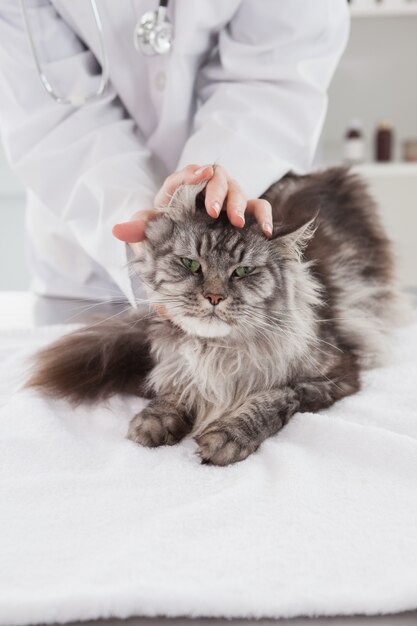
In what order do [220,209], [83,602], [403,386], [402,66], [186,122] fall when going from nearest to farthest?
[83,602] < [220,209] < [403,386] < [186,122] < [402,66]

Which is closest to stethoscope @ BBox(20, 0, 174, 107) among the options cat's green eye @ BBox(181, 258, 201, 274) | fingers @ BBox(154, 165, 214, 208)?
fingers @ BBox(154, 165, 214, 208)

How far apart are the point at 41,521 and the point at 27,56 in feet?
4.43

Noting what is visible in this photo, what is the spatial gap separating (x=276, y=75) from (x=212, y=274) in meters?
0.80

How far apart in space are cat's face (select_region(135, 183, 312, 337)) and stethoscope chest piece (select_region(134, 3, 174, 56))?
544 mm

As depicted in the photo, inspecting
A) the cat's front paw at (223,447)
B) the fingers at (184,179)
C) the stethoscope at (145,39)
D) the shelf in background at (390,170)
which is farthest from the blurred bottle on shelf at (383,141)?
the cat's front paw at (223,447)

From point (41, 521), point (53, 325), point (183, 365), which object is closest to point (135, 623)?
point (41, 521)

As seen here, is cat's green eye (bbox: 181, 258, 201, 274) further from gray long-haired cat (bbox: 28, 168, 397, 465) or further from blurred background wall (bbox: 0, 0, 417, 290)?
blurred background wall (bbox: 0, 0, 417, 290)

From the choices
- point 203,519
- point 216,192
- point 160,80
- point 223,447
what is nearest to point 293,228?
point 216,192

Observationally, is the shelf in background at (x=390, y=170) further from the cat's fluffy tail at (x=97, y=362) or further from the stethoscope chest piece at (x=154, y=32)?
the cat's fluffy tail at (x=97, y=362)

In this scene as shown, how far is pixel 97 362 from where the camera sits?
142 centimetres

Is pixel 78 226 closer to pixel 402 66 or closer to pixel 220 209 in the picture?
pixel 220 209

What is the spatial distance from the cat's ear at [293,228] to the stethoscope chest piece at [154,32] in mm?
476

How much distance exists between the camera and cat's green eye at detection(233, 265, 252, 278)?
127cm

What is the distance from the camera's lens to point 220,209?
128 cm
